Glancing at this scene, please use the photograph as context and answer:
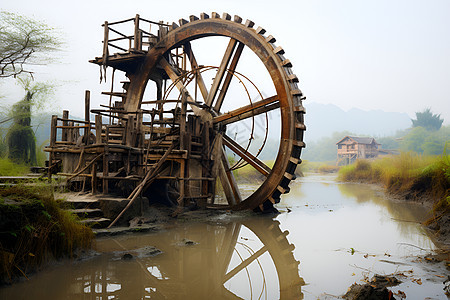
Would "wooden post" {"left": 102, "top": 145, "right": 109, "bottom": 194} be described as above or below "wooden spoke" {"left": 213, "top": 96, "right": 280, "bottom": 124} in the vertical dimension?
below

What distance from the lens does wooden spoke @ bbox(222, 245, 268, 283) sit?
478 cm

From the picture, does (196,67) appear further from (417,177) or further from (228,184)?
(417,177)

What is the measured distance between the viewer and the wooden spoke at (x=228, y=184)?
33.3ft

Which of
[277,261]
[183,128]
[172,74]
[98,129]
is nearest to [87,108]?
[98,129]

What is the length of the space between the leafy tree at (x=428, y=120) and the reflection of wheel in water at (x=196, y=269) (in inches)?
2083

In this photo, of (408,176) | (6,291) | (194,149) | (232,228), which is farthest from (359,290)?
(408,176)

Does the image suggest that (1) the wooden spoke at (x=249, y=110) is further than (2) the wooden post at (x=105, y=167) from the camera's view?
Yes

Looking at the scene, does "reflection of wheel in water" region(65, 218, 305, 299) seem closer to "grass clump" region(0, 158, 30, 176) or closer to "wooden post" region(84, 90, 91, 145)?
"wooden post" region(84, 90, 91, 145)

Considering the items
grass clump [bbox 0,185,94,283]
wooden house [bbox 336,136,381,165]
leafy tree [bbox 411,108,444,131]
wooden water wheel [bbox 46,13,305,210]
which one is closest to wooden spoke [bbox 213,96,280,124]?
wooden water wheel [bbox 46,13,305,210]

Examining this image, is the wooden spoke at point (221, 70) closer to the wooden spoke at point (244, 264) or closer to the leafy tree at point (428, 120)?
the wooden spoke at point (244, 264)

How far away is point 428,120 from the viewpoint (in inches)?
2069

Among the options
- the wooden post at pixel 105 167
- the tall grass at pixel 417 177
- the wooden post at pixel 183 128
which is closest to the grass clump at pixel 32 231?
the wooden post at pixel 105 167

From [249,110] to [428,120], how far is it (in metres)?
50.8

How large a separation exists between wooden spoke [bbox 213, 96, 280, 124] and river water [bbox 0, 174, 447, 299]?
2925 millimetres
